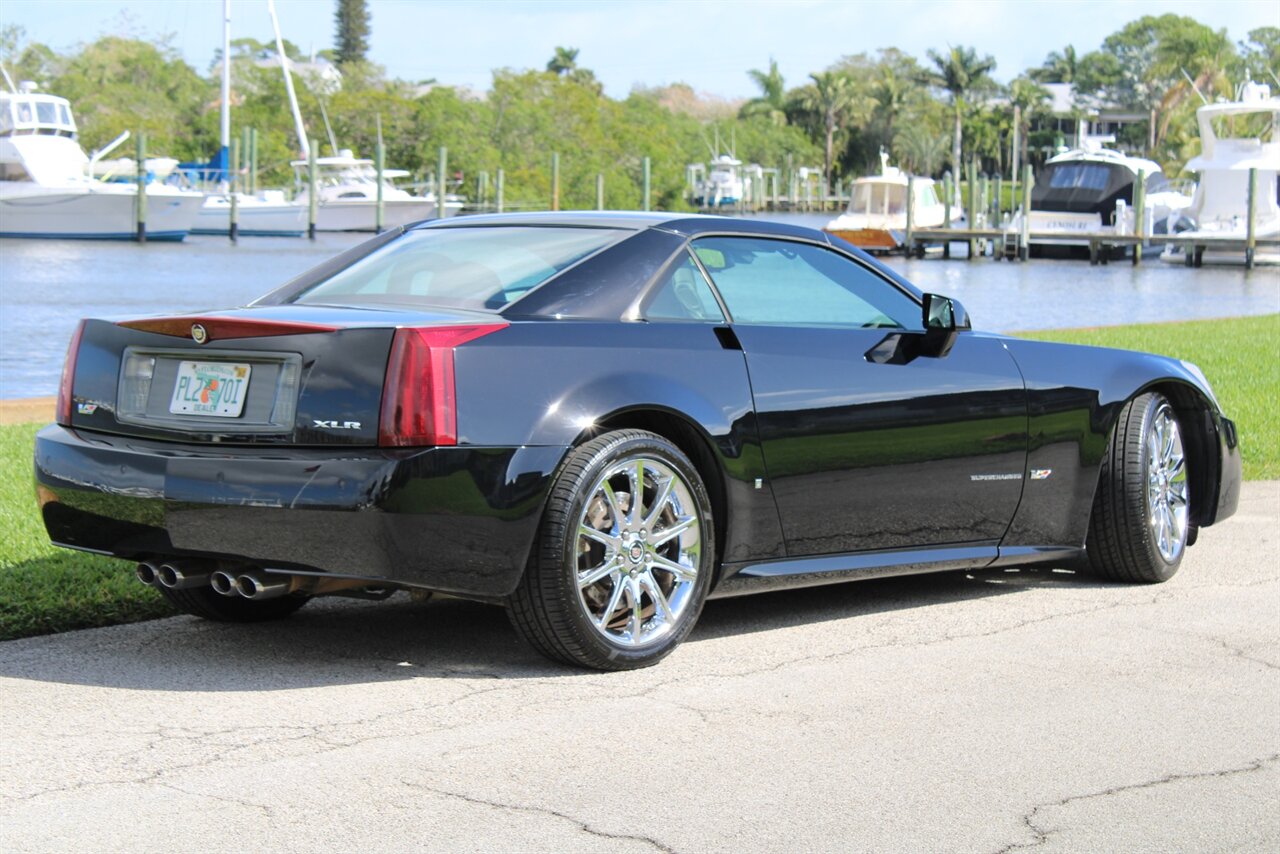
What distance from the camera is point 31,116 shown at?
65375 mm

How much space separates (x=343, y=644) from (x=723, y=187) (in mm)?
123611

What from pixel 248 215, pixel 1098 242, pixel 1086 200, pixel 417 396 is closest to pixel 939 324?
pixel 417 396

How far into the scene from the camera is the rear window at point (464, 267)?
5633mm

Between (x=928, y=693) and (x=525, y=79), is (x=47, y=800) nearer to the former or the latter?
(x=928, y=693)

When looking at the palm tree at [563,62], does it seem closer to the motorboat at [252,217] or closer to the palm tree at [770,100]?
the palm tree at [770,100]

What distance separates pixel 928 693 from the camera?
5.25 m

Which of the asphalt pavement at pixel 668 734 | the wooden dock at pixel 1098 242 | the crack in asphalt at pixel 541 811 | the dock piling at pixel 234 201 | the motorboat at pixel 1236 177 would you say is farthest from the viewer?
the dock piling at pixel 234 201

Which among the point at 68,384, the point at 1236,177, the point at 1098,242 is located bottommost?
the point at 68,384

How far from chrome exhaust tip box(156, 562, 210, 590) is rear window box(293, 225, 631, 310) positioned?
1.01 meters

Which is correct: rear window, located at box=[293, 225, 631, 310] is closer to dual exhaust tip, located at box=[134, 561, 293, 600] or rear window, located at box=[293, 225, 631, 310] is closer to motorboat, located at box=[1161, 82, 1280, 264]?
dual exhaust tip, located at box=[134, 561, 293, 600]

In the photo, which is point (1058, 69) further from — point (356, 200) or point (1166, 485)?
point (1166, 485)

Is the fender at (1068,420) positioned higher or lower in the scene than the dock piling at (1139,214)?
lower

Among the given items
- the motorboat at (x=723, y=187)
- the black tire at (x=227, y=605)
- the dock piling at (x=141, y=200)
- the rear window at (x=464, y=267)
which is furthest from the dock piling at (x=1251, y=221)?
the motorboat at (x=723, y=187)

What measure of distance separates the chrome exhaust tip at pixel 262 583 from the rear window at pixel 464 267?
1.03 meters
